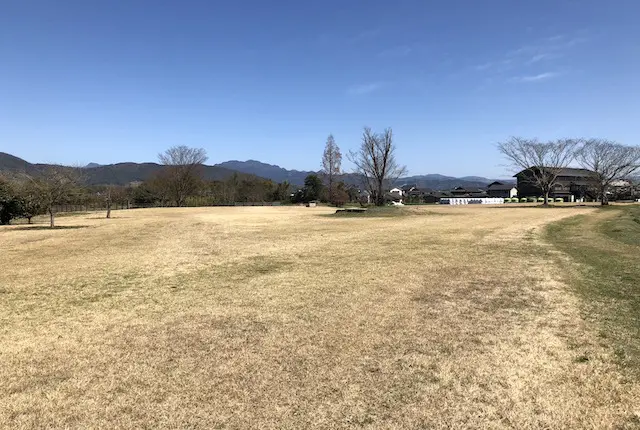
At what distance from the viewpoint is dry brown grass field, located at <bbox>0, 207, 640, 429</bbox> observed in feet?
11.7

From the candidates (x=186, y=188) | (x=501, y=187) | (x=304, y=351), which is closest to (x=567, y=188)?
(x=501, y=187)

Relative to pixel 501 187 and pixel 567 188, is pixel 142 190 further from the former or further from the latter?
pixel 501 187

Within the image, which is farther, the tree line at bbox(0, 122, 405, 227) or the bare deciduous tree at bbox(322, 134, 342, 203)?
the bare deciduous tree at bbox(322, 134, 342, 203)

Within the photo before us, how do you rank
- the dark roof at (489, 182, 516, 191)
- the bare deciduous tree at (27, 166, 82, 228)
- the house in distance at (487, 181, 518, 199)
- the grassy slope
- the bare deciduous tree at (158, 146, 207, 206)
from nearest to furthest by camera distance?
1. the grassy slope
2. the bare deciduous tree at (27, 166, 82, 228)
3. the bare deciduous tree at (158, 146, 207, 206)
4. the house in distance at (487, 181, 518, 199)
5. the dark roof at (489, 182, 516, 191)

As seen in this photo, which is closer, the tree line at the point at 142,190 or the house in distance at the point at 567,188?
the tree line at the point at 142,190

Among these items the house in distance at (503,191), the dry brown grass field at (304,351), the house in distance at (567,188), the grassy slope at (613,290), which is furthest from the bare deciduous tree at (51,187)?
the house in distance at (503,191)

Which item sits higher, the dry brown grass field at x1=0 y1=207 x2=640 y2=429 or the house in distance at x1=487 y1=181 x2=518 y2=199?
the house in distance at x1=487 y1=181 x2=518 y2=199

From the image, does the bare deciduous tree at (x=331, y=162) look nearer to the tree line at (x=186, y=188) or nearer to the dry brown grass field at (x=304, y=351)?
the tree line at (x=186, y=188)

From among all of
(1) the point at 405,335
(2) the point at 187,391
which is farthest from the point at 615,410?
(2) the point at 187,391

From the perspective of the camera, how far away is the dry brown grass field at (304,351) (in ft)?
11.7

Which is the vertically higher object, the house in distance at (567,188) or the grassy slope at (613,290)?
the house in distance at (567,188)

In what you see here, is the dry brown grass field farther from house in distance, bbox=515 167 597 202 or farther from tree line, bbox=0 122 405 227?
house in distance, bbox=515 167 597 202

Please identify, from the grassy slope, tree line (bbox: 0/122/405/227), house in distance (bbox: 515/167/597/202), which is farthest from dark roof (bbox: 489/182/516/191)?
the grassy slope

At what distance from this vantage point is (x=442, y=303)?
23.4ft
